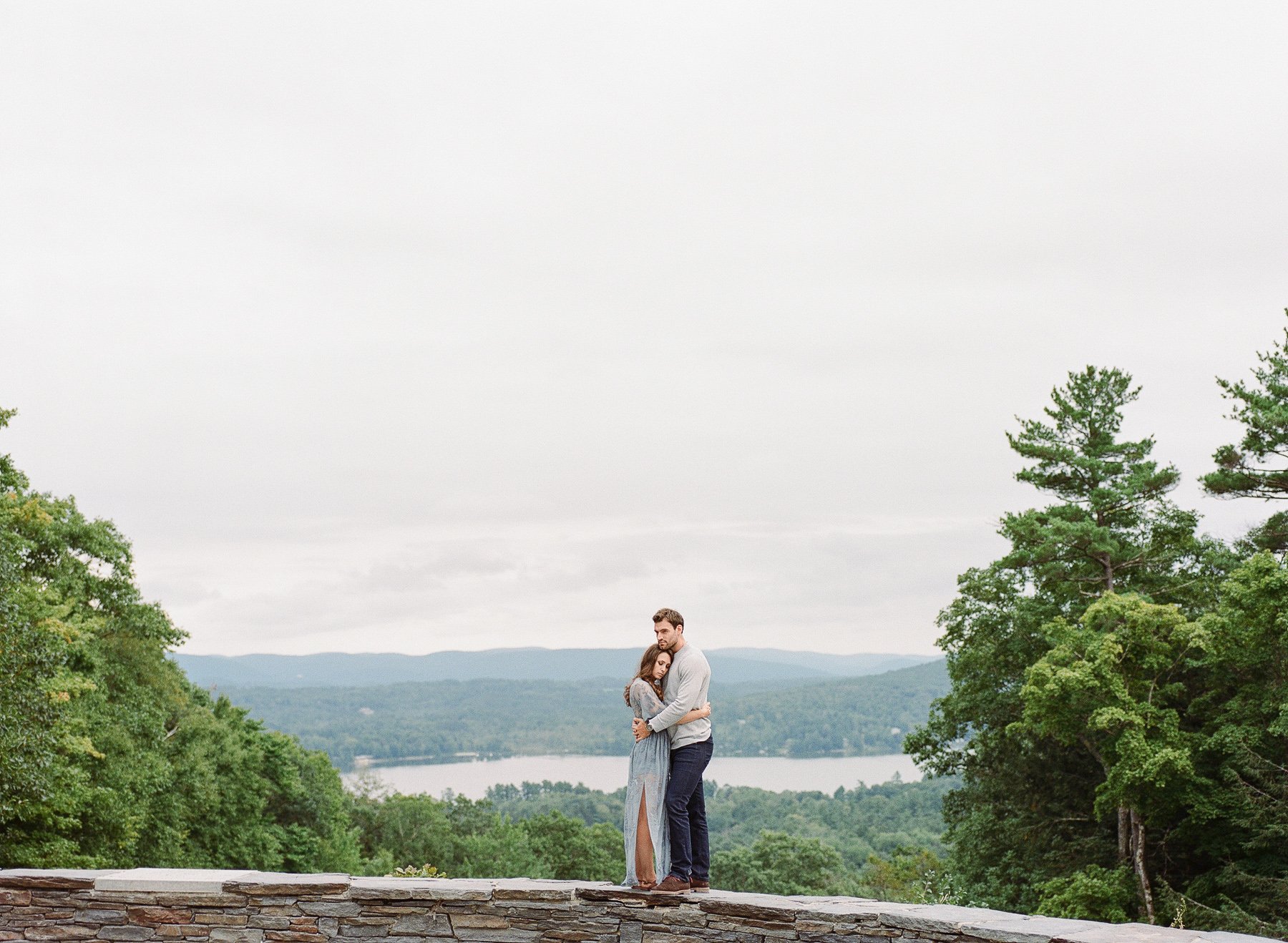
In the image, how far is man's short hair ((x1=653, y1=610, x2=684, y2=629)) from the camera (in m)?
5.88

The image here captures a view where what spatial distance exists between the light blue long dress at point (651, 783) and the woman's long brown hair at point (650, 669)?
0.02m

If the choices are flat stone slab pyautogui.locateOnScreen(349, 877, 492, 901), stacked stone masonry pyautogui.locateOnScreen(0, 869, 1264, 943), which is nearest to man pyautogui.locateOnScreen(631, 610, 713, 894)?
stacked stone masonry pyautogui.locateOnScreen(0, 869, 1264, 943)

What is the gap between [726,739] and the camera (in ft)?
383

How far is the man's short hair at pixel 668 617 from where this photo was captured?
588 centimetres

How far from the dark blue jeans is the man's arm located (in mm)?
236

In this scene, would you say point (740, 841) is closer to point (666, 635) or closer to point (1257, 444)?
point (1257, 444)

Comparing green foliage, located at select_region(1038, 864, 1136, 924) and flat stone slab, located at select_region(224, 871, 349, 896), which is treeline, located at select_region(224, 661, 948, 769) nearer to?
green foliage, located at select_region(1038, 864, 1136, 924)

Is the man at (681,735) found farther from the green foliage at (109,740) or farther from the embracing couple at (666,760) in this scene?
the green foliage at (109,740)

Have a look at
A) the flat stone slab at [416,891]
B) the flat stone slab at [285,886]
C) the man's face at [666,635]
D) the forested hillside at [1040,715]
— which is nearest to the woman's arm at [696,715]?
the man's face at [666,635]

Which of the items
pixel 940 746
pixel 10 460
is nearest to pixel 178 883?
pixel 10 460

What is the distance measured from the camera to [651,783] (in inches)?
231

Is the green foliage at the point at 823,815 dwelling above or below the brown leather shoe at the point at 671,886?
below

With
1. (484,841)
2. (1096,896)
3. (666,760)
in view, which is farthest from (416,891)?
(484,841)

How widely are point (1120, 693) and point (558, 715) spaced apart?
5439 inches
